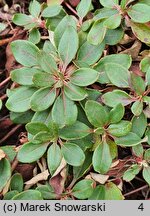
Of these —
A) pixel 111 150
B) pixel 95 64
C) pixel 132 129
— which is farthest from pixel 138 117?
pixel 95 64

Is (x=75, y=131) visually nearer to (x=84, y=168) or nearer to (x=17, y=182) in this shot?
(x=84, y=168)

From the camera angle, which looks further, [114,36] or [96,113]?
[114,36]

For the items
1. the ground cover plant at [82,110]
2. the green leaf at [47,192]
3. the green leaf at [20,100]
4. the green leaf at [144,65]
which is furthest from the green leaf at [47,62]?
the green leaf at [47,192]

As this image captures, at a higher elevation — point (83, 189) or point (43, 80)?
point (43, 80)

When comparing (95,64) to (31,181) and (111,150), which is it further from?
(31,181)

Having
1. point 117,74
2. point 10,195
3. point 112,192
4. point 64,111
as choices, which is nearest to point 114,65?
point 117,74

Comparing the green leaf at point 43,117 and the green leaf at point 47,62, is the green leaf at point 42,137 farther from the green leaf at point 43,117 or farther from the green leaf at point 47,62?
the green leaf at point 47,62

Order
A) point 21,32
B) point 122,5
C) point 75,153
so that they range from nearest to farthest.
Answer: point 75,153, point 122,5, point 21,32
